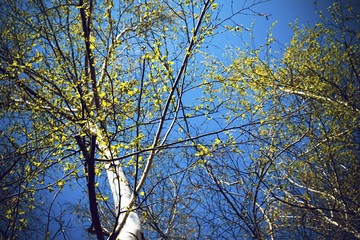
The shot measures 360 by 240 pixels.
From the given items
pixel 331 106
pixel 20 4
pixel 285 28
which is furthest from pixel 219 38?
pixel 20 4

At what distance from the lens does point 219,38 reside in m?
23.6

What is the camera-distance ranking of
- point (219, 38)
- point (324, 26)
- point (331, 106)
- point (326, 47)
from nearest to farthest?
point (331, 106) < point (324, 26) < point (326, 47) < point (219, 38)

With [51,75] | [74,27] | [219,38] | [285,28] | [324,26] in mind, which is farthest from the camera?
[219,38]

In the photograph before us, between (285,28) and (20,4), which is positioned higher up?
(285,28)

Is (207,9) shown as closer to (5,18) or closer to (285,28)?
(5,18)

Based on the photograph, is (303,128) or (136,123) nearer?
(136,123)

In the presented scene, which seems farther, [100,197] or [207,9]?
[207,9]

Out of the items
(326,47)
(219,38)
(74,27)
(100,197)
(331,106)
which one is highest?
(219,38)

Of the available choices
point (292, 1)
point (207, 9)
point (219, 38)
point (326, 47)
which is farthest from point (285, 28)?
point (207, 9)

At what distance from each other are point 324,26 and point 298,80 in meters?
1.11

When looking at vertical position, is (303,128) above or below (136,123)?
above

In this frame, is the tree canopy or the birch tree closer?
the tree canopy

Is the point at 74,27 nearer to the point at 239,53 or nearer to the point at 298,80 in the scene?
the point at 239,53

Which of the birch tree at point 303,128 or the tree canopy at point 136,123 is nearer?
the tree canopy at point 136,123
